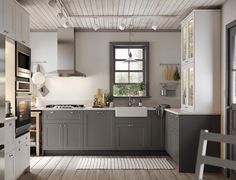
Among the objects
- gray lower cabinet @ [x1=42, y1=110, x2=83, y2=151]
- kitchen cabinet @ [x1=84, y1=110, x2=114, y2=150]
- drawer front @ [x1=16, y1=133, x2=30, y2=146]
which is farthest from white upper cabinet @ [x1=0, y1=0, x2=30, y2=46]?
kitchen cabinet @ [x1=84, y1=110, x2=114, y2=150]

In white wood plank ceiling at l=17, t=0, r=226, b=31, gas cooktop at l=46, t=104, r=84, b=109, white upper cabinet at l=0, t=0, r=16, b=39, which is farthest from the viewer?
gas cooktop at l=46, t=104, r=84, b=109

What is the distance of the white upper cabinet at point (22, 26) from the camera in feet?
15.4

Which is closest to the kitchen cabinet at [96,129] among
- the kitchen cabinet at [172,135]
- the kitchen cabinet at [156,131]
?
the kitchen cabinet at [156,131]

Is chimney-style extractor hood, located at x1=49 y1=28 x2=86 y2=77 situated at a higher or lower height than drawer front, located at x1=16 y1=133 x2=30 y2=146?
higher

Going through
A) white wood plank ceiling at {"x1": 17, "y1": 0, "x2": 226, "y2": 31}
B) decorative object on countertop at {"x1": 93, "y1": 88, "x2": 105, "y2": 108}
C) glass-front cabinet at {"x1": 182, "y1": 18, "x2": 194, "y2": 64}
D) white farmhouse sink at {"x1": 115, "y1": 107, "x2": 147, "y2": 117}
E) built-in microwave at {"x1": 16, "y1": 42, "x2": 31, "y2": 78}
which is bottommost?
white farmhouse sink at {"x1": 115, "y1": 107, "x2": 147, "y2": 117}

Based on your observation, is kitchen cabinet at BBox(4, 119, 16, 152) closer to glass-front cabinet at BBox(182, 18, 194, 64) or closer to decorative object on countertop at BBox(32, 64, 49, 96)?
decorative object on countertop at BBox(32, 64, 49, 96)

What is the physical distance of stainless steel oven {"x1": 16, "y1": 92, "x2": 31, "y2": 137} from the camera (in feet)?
15.2

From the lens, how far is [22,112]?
4852 mm

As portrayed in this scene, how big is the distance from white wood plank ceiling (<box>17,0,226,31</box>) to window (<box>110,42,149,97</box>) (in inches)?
17.5

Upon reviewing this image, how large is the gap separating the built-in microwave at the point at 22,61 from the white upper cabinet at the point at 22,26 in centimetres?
10

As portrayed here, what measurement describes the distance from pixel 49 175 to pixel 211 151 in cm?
256

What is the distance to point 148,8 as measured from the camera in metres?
5.43

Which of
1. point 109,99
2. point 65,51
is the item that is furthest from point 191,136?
point 65,51

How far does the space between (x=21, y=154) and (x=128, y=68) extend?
3389mm
